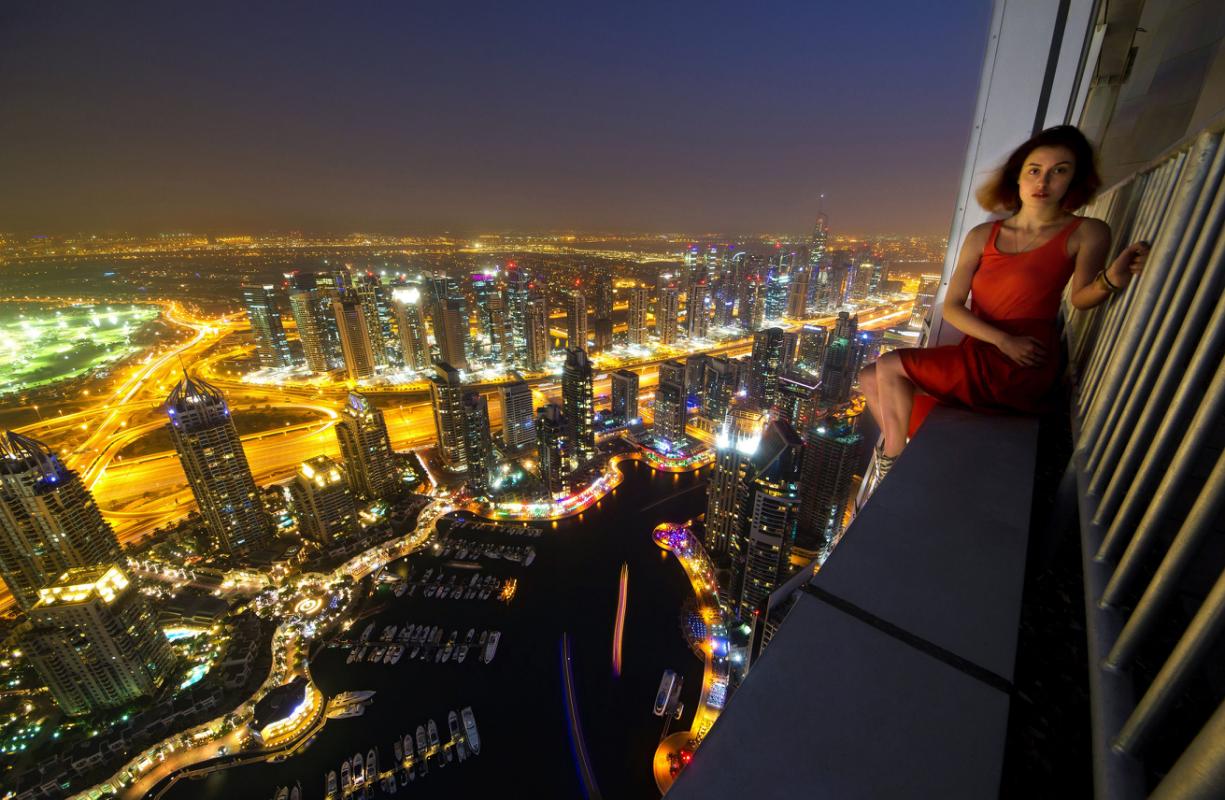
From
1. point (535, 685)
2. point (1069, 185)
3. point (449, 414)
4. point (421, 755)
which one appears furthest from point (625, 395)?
point (1069, 185)

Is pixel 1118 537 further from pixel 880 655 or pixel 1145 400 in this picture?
pixel 880 655

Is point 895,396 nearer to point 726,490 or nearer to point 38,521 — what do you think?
point 726,490

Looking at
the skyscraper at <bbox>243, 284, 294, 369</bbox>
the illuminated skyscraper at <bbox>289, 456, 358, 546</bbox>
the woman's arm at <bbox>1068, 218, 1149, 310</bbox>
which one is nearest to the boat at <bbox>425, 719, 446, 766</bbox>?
the illuminated skyscraper at <bbox>289, 456, 358, 546</bbox>

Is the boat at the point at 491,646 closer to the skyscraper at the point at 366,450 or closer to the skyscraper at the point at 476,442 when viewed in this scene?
the skyscraper at the point at 476,442

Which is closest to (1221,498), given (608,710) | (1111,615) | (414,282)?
(1111,615)

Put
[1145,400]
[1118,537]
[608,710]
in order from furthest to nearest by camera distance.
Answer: [608,710]
[1145,400]
[1118,537]

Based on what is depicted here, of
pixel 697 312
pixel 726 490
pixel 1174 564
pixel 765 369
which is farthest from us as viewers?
pixel 697 312
